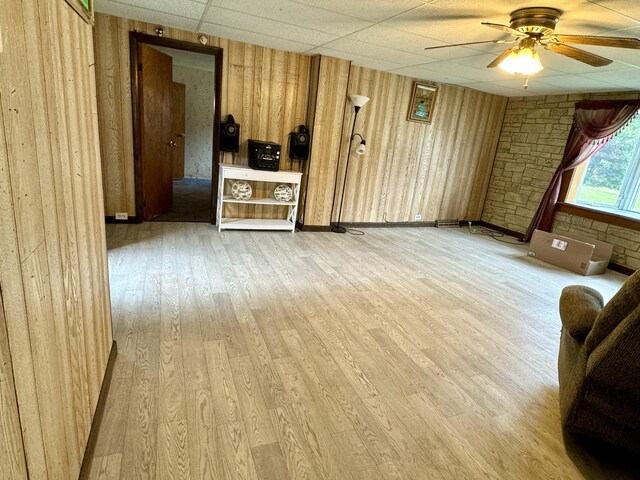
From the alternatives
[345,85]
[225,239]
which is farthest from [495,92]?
[225,239]

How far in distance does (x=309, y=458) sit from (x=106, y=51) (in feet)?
14.2

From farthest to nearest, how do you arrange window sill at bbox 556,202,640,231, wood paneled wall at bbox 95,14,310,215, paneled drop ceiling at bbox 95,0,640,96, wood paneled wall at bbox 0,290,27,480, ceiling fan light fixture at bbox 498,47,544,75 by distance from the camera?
window sill at bbox 556,202,640,231 < wood paneled wall at bbox 95,14,310,215 < ceiling fan light fixture at bbox 498,47,544,75 < paneled drop ceiling at bbox 95,0,640,96 < wood paneled wall at bbox 0,290,27,480

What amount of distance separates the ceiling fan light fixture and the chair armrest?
1.66 meters

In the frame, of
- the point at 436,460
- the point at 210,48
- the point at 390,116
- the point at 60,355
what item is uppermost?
the point at 210,48

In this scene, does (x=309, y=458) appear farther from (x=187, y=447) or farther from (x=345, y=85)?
(x=345, y=85)

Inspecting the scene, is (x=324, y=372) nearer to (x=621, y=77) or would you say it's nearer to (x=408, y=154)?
(x=408, y=154)

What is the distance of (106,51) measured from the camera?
3.72 meters

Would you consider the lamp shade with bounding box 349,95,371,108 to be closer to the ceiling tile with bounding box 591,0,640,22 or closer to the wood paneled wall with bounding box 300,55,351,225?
the wood paneled wall with bounding box 300,55,351,225

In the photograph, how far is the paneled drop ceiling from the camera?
239 cm

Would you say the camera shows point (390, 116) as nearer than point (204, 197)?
Yes

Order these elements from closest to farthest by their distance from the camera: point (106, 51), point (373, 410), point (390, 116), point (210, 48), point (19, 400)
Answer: point (19, 400)
point (373, 410)
point (106, 51)
point (210, 48)
point (390, 116)

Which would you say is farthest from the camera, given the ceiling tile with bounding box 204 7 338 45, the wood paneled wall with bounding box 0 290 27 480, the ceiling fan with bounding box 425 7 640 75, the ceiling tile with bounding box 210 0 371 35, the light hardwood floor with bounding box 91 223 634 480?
the ceiling tile with bounding box 204 7 338 45

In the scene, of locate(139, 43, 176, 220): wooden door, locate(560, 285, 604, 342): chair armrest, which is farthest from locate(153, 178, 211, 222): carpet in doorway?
locate(560, 285, 604, 342): chair armrest

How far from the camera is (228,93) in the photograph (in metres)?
4.22
